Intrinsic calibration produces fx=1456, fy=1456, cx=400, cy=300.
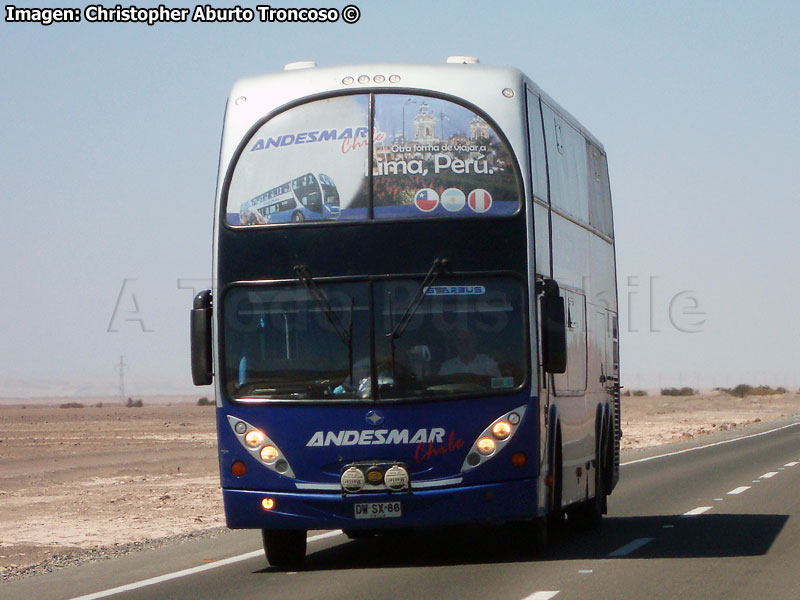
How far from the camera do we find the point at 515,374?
1230 cm

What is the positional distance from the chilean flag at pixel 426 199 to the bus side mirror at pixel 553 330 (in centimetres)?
116

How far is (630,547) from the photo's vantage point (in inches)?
560

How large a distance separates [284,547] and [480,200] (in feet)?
11.9

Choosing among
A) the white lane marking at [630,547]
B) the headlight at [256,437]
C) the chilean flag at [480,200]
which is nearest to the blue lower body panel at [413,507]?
the headlight at [256,437]

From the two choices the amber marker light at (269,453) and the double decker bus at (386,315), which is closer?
the double decker bus at (386,315)

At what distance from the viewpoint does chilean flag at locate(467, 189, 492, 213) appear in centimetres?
1245

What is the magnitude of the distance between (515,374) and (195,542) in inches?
216

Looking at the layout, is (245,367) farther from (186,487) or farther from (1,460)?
(1,460)

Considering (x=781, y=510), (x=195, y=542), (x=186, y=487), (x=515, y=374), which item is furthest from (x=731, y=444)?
(x=515, y=374)

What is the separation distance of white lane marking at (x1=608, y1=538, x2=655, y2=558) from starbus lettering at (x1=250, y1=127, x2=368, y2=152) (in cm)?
453

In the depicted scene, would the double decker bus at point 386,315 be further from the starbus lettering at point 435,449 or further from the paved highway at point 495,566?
the paved highway at point 495,566

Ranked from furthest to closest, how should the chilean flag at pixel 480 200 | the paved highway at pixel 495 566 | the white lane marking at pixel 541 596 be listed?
the chilean flag at pixel 480 200
the paved highway at pixel 495 566
the white lane marking at pixel 541 596

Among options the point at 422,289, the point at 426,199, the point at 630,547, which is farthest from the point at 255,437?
the point at 630,547

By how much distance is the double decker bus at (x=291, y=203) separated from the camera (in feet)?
41.2
